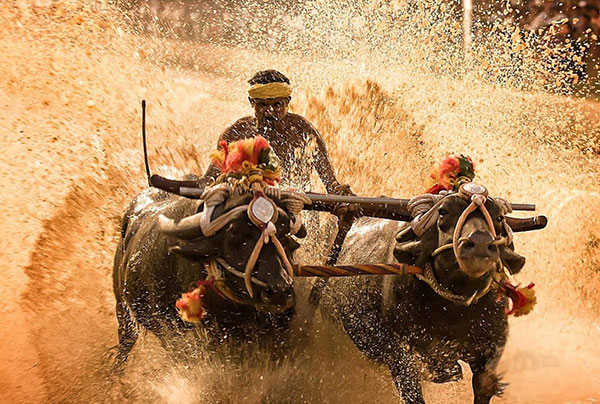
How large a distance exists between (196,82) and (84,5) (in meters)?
2.04

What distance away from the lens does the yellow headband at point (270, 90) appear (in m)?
4.93

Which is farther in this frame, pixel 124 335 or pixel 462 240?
pixel 124 335

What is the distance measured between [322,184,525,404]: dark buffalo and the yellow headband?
3.70ft

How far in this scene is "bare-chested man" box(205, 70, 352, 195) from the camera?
4.98 metres

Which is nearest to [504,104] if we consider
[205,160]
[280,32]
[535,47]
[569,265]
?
[535,47]

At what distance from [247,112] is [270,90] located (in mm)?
4051

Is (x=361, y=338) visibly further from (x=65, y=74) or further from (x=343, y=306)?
(x=65, y=74)

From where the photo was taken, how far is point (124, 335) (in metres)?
5.13

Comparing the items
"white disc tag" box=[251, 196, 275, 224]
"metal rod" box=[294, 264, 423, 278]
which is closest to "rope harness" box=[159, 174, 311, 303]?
"white disc tag" box=[251, 196, 275, 224]

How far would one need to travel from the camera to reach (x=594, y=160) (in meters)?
8.82

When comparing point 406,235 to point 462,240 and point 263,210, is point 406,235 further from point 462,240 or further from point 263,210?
point 263,210

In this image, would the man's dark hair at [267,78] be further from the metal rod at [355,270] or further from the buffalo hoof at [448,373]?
the buffalo hoof at [448,373]

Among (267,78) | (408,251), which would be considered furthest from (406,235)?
(267,78)

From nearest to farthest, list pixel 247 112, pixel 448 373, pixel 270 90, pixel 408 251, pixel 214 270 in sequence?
pixel 214 270 < pixel 408 251 < pixel 448 373 < pixel 270 90 < pixel 247 112
